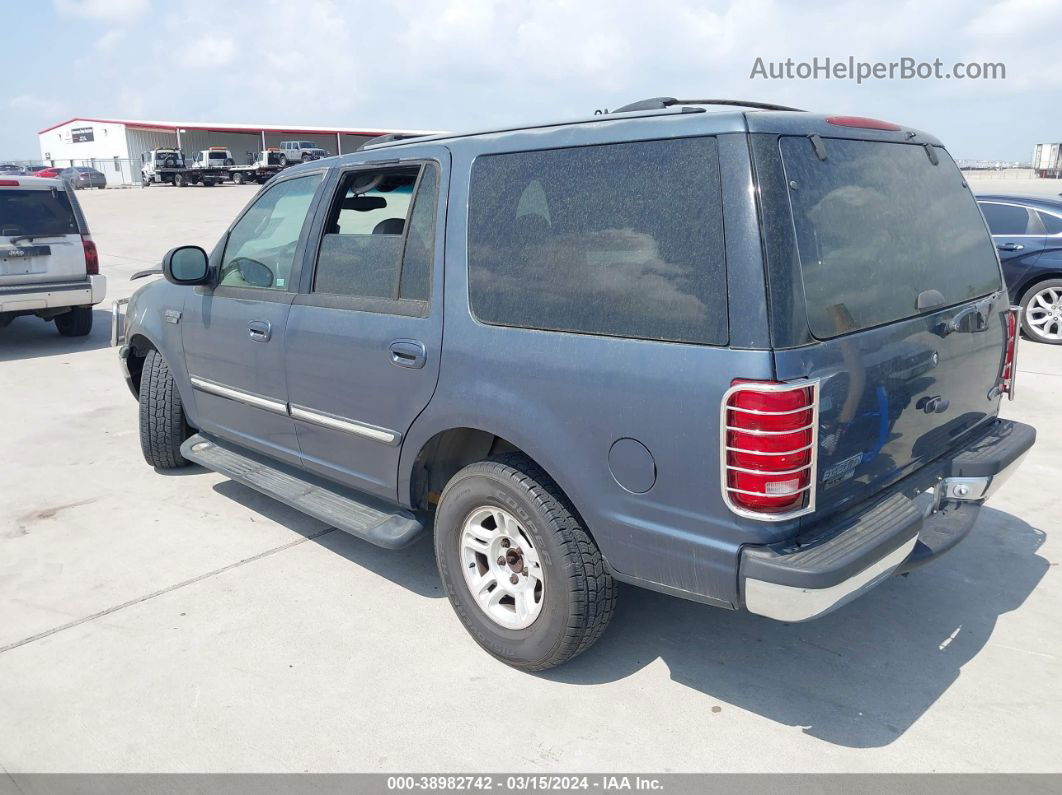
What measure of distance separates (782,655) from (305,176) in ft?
9.93

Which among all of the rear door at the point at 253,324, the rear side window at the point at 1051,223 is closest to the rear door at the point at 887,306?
the rear door at the point at 253,324

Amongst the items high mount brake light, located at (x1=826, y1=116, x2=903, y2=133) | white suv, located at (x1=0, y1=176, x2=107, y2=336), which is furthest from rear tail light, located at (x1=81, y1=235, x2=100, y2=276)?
high mount brake light, located at (x1=826, y1=116, x2=903, y2=133)

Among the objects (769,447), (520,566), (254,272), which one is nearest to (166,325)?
(254,272)

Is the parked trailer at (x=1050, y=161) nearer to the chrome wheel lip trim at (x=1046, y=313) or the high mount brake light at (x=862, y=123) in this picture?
the chrome wheel lip trim at (x=1046, y=313)

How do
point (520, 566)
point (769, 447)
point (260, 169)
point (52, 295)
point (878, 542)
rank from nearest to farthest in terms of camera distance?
1. point (769, 447)
2. point (878, 542)
3. point (520, 566)
4. point (52, 295)
5. point (260, 169)

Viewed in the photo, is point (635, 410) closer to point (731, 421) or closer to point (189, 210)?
point (731, 421)

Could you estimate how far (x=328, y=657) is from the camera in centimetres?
338

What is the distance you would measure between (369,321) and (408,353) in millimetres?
318

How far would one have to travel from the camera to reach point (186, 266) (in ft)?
14.5

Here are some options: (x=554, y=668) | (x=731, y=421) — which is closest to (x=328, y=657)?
(x=554, y=668)

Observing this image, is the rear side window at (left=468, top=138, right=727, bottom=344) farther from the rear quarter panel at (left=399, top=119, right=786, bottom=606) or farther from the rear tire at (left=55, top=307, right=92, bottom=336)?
the rear tire at (left=55, top=307, right=92, bottom=336)

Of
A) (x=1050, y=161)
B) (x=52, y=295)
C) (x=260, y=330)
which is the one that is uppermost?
(x=1050, y=161)

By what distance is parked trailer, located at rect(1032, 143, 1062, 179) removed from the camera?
47.7 m

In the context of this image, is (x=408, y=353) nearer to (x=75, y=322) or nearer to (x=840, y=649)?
(x=840, y=649)
